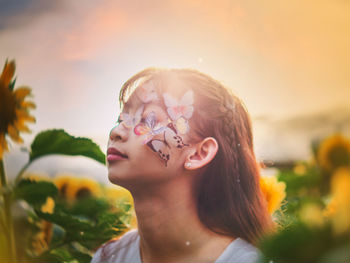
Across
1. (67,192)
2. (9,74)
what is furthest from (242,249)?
(67,192)

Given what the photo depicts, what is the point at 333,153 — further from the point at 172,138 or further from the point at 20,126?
the point at 20,126

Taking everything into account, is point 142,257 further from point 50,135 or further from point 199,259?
point 50,135

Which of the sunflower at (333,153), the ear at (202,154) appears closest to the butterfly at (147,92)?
the ear at (202,154)

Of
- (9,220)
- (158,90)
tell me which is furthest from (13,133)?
(158,90)

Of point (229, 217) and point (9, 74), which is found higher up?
point (9, 74)

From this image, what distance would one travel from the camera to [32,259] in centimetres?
73

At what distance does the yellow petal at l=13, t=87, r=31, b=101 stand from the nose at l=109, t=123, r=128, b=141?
0.15 metres

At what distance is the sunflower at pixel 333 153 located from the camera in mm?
1273

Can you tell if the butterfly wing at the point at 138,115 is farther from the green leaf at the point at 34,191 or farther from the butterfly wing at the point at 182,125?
the green leaf at the point at 34,191

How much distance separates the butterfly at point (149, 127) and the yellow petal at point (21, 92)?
0.19m

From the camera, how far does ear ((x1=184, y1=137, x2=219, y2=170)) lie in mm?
616

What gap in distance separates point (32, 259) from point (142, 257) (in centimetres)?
20

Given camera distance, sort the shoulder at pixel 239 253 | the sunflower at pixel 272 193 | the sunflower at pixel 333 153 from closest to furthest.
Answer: the shoulder at pixel 239 253 → the sunflower at pixel 272 193 → the sunflower at pixel 333 153

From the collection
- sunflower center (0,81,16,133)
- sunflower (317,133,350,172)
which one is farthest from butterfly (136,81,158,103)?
sunflower (317,133,350,172)
